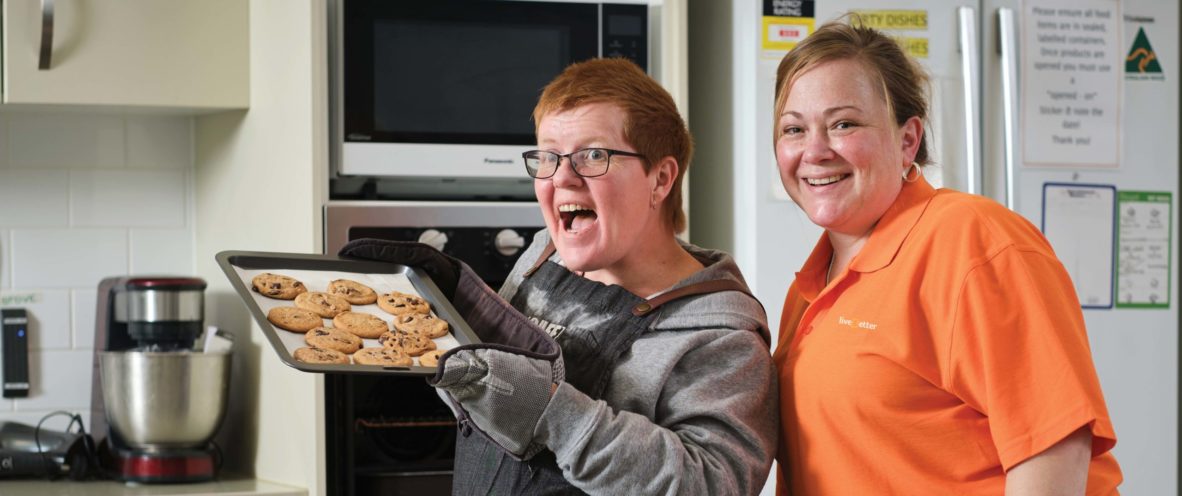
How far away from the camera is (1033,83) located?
2.33 m

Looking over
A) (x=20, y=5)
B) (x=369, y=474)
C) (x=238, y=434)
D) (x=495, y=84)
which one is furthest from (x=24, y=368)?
(x=495, y=84)

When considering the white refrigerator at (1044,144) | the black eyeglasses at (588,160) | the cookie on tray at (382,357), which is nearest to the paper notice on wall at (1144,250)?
the white refrigerator at (1044,144)

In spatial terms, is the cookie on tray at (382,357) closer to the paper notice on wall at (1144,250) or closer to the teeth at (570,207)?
the teeth at (570,207)

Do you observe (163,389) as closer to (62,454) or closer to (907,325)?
(62,454)

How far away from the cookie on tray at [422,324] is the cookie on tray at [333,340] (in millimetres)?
49

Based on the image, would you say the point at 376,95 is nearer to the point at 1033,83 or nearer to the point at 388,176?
the point at 388,176

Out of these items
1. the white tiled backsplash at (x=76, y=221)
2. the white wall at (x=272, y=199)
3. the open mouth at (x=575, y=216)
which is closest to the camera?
the open mouth at (x=575, y=216)

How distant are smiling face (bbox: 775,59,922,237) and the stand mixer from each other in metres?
1.38

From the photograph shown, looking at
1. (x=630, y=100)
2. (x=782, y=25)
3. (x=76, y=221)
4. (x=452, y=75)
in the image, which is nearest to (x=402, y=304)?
(x=630, y=100)

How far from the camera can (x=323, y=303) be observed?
1.38 m

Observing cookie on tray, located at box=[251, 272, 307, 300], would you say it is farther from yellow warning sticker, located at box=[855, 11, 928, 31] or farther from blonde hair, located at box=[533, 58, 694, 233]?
yellow warning sticker, located at box=[855, 11, 928, 31]

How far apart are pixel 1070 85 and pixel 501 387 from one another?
159 cm

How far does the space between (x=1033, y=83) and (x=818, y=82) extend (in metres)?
1.15

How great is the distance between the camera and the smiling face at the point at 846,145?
1.33 meters
